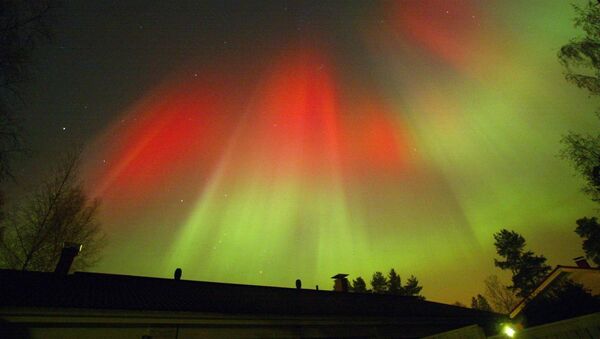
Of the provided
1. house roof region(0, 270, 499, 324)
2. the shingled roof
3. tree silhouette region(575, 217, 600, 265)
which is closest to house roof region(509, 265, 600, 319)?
the shingled roof

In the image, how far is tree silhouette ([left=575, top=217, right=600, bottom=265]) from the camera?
4000 cm

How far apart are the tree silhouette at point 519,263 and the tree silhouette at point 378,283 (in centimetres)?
2389

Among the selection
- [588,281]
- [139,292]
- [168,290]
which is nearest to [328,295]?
[168,290]

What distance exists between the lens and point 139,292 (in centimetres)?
1203

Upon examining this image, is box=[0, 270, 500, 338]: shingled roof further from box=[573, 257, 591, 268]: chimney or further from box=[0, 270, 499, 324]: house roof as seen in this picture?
box=[573, 257, 591, 268]: chimney

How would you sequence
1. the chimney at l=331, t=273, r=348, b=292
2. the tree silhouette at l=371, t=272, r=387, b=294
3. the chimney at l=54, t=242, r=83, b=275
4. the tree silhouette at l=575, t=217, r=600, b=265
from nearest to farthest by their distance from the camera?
1. the chimney at l=54, t=242, r=83, b=275
2. the chimney at l=331, t=273, r=348, b=292
3. the tree silhouette at l=575, t=217, r=600, b=265
4. the tree silhouette at l=371, t=272, r=387, b=294

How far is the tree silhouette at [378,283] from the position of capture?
214 ft

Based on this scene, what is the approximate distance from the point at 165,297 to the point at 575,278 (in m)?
32.5

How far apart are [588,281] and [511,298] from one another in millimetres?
53295

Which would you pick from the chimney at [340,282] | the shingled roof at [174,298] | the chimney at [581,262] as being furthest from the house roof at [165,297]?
the chimney at [581,262]

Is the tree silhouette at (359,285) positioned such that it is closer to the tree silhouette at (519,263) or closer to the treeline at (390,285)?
the treeline at (390,285)

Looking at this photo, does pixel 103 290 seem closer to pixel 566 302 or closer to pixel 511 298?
pixel 566 302

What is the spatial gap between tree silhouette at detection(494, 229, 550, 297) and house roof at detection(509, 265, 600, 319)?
73.6 ft

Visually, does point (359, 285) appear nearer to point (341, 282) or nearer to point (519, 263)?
point (519, 263)
